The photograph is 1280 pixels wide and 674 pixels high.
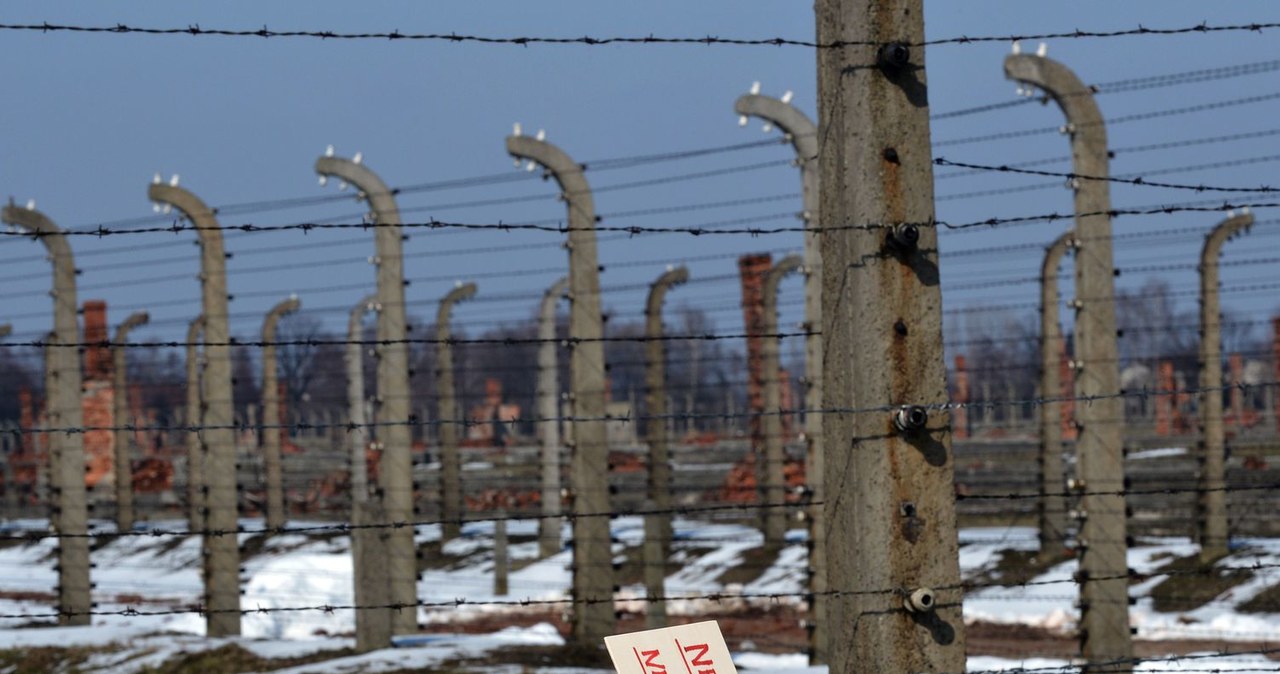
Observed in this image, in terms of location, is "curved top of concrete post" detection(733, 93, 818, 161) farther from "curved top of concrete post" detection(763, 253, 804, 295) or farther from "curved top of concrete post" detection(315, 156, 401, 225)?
"curved top of concrete post" detection(763, 253, 804, 295)

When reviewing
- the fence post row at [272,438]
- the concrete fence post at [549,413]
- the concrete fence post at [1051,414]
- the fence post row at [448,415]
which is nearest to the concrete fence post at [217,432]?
the concrete fence post at [549,413]

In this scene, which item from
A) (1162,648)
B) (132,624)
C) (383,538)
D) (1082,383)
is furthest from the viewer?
(132,624)

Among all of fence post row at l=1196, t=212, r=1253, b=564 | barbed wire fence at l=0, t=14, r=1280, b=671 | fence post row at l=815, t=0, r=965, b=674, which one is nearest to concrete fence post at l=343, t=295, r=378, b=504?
barbed wire fence at l=0, t=14, r=1280, b=671

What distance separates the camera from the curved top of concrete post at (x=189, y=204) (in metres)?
16.5

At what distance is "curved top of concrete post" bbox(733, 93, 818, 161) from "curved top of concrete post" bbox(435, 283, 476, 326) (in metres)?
9.90

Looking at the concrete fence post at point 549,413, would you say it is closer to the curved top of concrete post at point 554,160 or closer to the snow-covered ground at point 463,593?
the snow-covered ground at point 463,593

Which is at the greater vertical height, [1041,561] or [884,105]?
[884,105]

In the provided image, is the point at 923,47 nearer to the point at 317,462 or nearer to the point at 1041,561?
the point at 1041,561

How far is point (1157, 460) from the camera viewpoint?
36.7 m

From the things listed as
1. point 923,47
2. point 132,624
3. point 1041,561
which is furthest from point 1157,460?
point 923,47

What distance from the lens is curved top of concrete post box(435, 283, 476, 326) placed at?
23.8 metres

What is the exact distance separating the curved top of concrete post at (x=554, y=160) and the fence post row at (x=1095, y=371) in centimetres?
366

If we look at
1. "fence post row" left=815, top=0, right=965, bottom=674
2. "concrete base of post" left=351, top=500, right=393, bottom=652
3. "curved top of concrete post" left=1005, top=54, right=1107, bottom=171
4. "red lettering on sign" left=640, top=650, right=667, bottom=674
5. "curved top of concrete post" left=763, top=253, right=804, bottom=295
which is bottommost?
"concrete base of post" left=351, top=500, right=393, bottom=652

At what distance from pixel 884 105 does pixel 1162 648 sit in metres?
10.9
